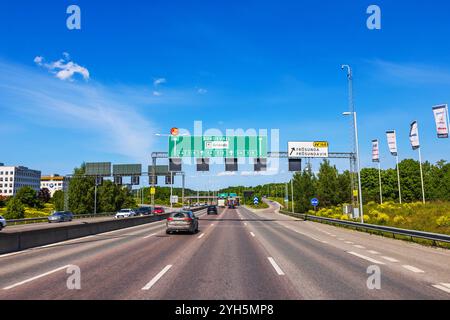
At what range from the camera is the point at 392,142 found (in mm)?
48281

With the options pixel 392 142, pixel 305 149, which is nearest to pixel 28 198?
pixel 305 149

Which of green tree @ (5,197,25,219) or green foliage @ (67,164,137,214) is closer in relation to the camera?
green tree @ (5,197,25,219)

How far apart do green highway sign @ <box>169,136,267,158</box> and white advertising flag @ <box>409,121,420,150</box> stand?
2407cm

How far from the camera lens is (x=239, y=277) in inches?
314

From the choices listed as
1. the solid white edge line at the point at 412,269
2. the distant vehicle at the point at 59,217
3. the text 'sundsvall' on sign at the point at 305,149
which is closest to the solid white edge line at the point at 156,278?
the solid white edge line at the point at 412,269

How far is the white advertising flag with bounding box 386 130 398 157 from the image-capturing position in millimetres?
47875

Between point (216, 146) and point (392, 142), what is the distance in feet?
99.8

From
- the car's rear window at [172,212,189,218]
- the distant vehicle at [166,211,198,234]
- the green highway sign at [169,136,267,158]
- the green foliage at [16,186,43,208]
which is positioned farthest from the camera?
the green foliage at [16,186,43,208]

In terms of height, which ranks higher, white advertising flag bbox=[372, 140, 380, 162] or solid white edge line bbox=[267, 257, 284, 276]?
white advertising flag bbox=[372, 140, 380, 162]

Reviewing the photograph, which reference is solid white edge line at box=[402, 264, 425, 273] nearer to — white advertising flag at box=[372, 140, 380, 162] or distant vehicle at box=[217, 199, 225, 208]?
white advertising flag at box=[372, 140, 380, 162]

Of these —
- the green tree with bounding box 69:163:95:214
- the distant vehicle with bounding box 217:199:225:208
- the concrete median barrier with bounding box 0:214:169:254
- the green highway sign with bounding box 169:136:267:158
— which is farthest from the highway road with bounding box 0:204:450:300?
the distant vehicle with bounding box 217:199:225:208

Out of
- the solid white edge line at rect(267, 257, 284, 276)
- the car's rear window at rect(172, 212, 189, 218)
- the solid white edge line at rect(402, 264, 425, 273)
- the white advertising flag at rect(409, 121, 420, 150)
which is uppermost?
the white advertising flag at rect(409, 121, 420, 150)

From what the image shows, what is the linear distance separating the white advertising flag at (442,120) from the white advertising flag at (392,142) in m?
12.7

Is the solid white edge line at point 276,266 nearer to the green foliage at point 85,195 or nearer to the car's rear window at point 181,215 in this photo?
the car's rear window at point 181,215
